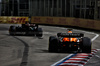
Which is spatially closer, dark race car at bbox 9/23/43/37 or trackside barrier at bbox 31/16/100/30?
dark race car at bbox 9/23/43/37

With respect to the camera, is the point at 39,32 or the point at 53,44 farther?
the point at 39,32

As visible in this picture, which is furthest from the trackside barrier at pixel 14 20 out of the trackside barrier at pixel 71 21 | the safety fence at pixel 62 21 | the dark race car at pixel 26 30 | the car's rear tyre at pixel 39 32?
the car's rear tyre at pixel 39 32

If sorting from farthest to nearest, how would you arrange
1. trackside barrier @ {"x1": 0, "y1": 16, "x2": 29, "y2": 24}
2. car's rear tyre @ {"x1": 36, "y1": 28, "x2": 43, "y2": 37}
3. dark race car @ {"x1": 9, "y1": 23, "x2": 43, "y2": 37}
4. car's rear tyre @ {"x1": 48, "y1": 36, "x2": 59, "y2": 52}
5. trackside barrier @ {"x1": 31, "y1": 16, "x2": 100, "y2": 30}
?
trackside barrier @ {"x1": 0, "y1": 16, "x2": 29, "y2": 24} < trackside barrier @ {"x1": 31, "y1": 16, "x2": 100, "y2": 30} < dark race car @ {"x1": 9, "y1": 23, "x2": 43, "y2": 37} < car's rear tyre @ {"x1": 36, "y1": 28, "x2": 43, "y2": 37} < car's rear tyre @ {"x1": 48, "y1": 36, "x2": 59, "y2": 52}

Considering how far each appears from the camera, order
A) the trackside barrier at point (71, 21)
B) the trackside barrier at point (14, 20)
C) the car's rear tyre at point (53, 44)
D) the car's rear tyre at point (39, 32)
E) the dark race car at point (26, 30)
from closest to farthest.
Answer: the car's rear tyre at point (53, 44) < the car's rear tyre at point (39, 32) < the dark race car at point (26, 30) < the trackside barrier at point (71, 21) < the trackside barrier at point (14, 20)

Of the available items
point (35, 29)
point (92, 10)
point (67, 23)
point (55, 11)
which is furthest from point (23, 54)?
point (55, 11)

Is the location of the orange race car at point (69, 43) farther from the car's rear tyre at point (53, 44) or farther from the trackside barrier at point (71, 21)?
the trackside barrier at point (71, 21)

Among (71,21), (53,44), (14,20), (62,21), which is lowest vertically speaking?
(14,20)

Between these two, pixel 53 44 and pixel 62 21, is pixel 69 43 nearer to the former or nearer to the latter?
pixel 53 44

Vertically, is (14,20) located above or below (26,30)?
below

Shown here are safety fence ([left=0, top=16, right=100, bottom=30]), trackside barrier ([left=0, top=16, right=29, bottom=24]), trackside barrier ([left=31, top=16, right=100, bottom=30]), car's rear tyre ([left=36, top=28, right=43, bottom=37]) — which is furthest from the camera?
trackside barrier ([left=0, top=16, right=29, bottom=24])

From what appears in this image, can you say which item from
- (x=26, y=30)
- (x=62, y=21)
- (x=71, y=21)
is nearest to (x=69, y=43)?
(x=26, y=30)

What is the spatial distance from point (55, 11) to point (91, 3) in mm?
10622

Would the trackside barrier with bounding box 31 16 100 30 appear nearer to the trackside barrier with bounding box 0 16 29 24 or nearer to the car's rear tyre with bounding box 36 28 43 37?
the trackside barrier with bounding box 0 16 29 24

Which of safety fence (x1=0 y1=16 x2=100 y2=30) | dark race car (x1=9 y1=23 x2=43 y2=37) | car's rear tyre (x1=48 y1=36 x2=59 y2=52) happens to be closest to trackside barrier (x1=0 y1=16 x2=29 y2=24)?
safety fence (x1=0 y1=16 x2=100 y2=30)
